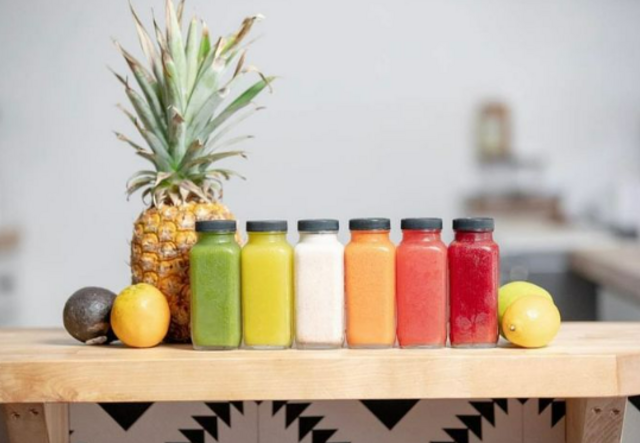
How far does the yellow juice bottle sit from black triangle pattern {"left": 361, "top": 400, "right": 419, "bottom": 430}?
0.89ft

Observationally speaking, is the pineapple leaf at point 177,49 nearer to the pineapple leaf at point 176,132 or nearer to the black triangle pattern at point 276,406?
the pineapple leaf at point 176,132

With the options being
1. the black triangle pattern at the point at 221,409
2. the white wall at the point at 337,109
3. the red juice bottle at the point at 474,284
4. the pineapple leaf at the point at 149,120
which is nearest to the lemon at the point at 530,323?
the red juice bottle at the point at 474,284

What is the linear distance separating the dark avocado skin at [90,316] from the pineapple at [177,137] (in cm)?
7

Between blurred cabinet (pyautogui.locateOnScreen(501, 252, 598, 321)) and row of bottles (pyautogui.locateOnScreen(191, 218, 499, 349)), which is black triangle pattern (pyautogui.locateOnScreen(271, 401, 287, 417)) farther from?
blurred cabinet (pyautogui.locateOnScreen(501, 252, 598, 321))

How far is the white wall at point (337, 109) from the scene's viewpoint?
15.7ft

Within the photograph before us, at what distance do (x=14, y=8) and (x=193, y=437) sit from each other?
3998mm

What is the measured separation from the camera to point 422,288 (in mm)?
1167

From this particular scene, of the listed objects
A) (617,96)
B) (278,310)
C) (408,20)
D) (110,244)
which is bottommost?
(110,244)

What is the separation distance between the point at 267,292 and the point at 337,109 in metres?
3.73

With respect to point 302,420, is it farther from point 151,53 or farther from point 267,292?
point 151,53

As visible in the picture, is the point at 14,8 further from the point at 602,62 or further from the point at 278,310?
the point at 278,310

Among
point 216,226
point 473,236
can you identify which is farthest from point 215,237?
point 473,236

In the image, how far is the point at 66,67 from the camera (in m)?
4.80

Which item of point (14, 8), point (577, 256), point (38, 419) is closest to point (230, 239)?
point (38, 419)
